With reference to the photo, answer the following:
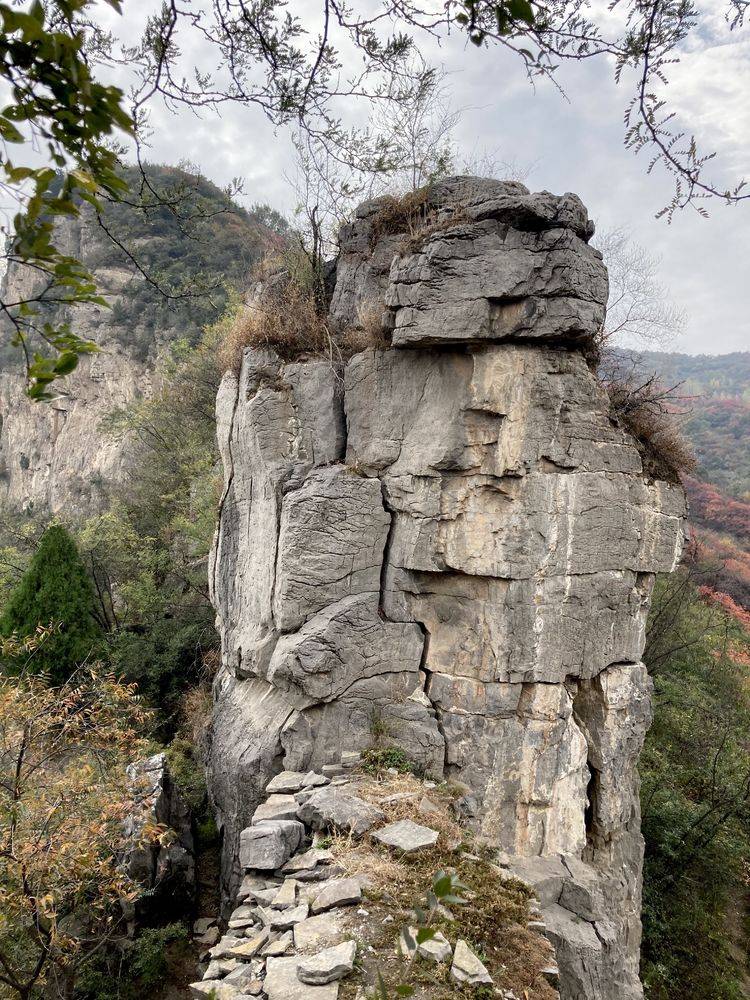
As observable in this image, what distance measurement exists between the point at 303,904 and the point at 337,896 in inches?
10.9

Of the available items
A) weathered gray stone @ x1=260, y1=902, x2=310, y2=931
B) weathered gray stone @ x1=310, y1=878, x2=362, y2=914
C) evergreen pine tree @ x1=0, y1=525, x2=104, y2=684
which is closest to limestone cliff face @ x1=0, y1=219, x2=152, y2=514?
evergreen pine tree @ x1=0, y1=525, x2=104, y2=684

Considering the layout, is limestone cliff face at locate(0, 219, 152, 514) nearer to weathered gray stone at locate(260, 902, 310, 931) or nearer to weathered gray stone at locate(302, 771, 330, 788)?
weathered gray stone at locate(302, 771, 330, 788)

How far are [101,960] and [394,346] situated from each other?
788 cm

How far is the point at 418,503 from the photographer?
661 centimetres

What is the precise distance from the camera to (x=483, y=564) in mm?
6281

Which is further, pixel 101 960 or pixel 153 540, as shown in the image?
pixel 153 540

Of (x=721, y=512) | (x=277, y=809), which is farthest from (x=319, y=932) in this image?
(x=721, y=512)

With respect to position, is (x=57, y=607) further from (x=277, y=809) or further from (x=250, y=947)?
(x=250, y=947)

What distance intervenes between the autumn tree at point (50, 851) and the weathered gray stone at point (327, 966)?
2.74 metres

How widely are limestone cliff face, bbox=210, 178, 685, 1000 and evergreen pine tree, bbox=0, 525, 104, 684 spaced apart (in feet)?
22.4

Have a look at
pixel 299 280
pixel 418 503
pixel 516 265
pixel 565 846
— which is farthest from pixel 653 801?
pixel 299 280

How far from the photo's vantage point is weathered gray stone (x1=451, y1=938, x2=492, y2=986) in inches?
124

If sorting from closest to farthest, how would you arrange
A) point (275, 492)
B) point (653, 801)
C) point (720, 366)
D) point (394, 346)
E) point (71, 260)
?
point (71, 260) → point (394, 346) → point (275, 492) → point (653, 801) → point (720, 366)

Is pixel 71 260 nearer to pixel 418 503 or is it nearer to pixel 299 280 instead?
pixel 418 503
